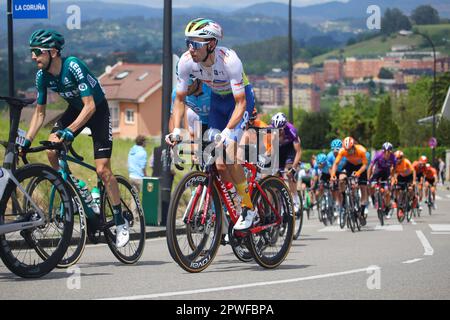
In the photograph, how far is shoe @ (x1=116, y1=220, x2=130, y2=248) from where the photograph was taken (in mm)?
10766

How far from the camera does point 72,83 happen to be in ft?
34.3

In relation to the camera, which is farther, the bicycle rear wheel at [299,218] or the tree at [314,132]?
the tree at [314,132]

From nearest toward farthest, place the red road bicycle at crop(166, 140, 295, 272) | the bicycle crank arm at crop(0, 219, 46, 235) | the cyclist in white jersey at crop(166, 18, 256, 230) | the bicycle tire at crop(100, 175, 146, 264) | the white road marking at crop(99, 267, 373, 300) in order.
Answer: the white road marking at crop(99, 267, 373, 300), the bicycle crank arm at crop(0, 219, 46, 235), the red road bicycle at crop(166, 140, 295, 272), the cyclist in white jersey at crop(166, 18, 256, 230), the bicycle tire at crop(100, 175, 146, 264)

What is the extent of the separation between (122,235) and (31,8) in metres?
6.14

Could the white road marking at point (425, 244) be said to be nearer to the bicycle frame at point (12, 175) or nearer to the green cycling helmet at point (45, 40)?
the green cycling helmet at point (45, 40)

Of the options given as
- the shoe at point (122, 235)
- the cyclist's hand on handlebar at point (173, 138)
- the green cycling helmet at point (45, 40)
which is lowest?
the shoe at point (122, 235)

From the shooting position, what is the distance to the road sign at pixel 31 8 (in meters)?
15.9

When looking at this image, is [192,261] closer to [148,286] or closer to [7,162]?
[148,286]

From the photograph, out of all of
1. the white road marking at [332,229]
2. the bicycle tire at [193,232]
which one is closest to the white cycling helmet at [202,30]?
the bicycle tire at [193,232]

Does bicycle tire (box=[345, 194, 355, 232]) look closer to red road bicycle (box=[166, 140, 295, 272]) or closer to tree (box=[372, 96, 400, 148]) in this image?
red road bicycle (box=[166, 140, 295, 272])

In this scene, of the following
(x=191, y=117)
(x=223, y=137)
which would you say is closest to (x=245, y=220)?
(x=223, y=137)

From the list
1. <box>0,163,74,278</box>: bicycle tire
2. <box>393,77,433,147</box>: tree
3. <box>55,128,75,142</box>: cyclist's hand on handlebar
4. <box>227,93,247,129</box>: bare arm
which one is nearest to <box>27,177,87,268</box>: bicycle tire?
<box>0,163,74,278</box>: bicycle tire

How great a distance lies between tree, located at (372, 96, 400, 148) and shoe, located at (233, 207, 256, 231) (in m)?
91.7

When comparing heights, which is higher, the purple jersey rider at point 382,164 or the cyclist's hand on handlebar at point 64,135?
the cyclist's hand on handlebar at point 64,135
